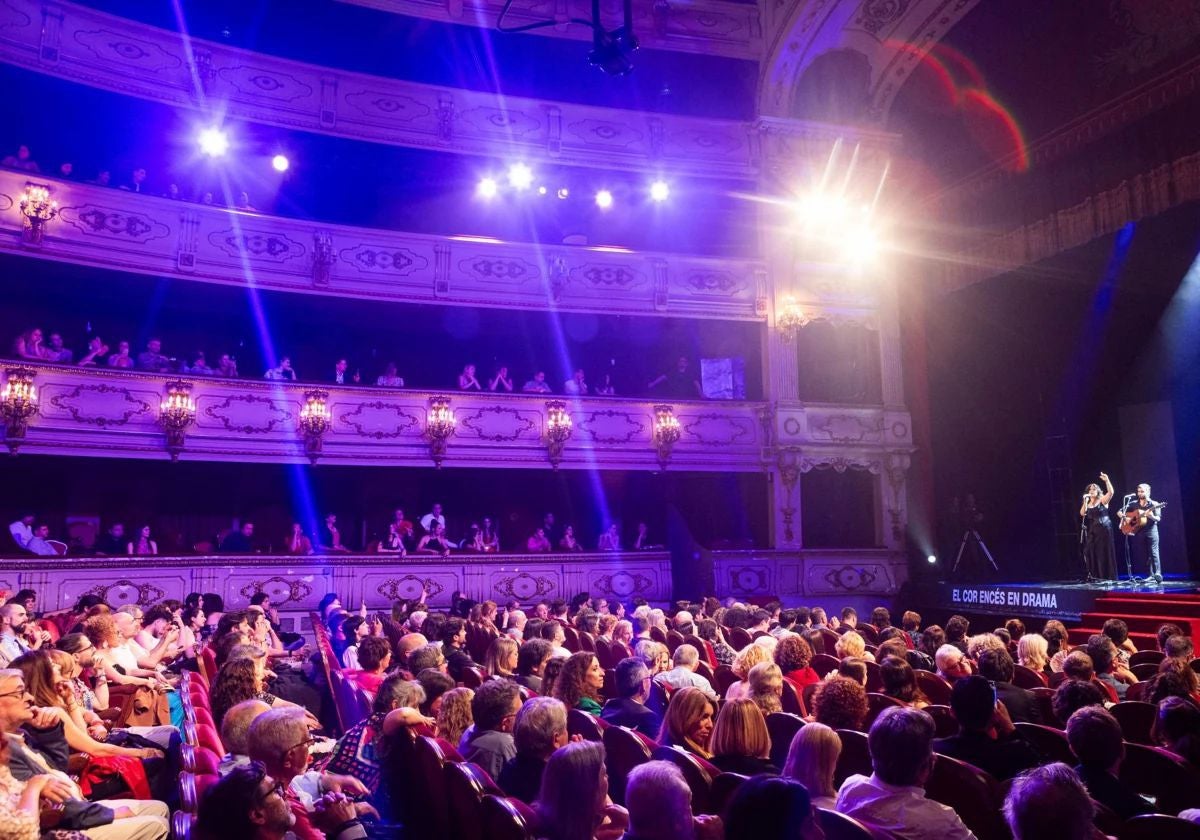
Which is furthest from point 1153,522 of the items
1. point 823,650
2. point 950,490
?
point 823,650

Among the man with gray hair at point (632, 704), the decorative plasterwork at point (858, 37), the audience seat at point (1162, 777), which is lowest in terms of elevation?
the audience seat at point (1162, 777)

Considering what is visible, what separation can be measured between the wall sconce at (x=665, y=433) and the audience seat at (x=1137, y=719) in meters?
10.0

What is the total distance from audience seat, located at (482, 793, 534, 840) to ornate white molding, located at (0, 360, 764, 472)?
34.6 feet

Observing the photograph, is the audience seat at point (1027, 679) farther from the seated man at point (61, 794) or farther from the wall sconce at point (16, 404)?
the wall sconce at point (16, 404)

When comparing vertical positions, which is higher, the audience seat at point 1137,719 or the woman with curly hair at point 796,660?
the woman with curly hair at point 796,660

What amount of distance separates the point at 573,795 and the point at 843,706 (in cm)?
163

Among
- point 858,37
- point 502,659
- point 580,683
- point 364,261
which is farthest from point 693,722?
point 858,37

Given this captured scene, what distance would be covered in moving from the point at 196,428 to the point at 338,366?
2.34 meters

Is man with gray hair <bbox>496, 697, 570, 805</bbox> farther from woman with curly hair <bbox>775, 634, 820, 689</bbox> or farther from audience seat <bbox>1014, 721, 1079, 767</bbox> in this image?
woman with curly hair <bbox>775, 634, 820, 689</bbox>

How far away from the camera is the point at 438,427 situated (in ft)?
43.0

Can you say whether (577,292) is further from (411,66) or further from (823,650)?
(823,650)

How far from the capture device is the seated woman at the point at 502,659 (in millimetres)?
5660

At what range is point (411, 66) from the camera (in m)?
14.9

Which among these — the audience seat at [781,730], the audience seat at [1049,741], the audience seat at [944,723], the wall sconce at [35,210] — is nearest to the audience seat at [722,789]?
the audience seat at [781,730]
